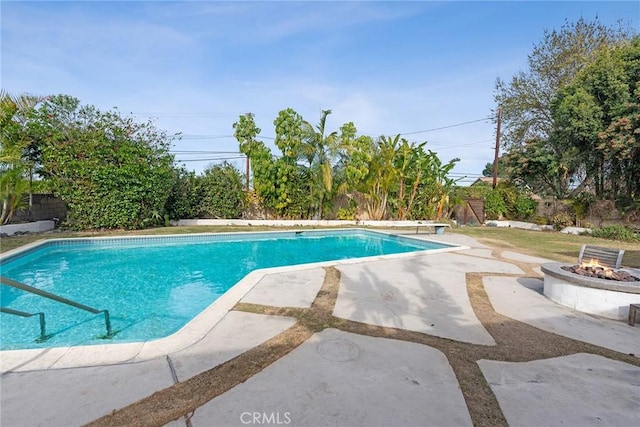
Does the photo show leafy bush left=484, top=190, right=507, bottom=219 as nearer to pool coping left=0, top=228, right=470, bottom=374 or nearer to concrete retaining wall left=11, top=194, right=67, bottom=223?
pool coping left=0, top=228, right=470, bottom=374

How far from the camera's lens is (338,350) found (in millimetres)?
3230

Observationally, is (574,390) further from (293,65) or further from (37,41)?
(293,65)

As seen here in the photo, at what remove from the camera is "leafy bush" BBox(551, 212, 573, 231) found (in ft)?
51.9

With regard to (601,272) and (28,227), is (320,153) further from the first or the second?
(601,272)

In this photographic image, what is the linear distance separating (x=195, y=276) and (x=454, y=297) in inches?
223

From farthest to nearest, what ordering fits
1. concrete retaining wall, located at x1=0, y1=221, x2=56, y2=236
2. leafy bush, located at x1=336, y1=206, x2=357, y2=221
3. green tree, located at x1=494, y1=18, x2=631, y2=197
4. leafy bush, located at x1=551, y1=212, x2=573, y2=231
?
green tree, located at x1=494, y1=18, x2=631, y2=197, leafy bush, located at x1=336, y1=206, x2=357, y2=221, leafy bush, located at x1=551, y1=212, x2=573, y2=231, concrete retaining wall, located at x1=0, y1=221, x2=56, y2=236

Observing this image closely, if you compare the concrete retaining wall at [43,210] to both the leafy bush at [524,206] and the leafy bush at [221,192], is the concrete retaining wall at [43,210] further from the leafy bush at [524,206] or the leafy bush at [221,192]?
the leafy bush at [524,206]

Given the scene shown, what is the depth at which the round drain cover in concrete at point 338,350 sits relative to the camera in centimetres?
308

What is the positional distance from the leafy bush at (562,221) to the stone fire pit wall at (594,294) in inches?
533

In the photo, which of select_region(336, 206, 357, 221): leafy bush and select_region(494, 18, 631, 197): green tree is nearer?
select_region(336, 206, 357, 221): leafy bush

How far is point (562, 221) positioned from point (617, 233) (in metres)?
2.87

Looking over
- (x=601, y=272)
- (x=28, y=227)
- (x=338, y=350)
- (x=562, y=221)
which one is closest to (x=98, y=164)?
(x=28, y=227)
